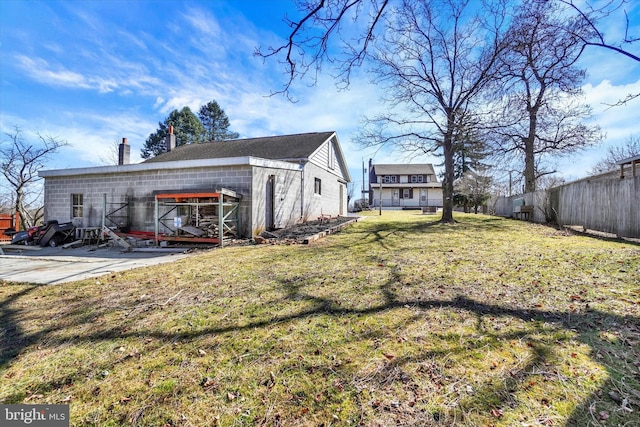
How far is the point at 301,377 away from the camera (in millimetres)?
2143

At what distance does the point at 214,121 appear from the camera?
3828cm

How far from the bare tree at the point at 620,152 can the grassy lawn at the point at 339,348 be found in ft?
92.6

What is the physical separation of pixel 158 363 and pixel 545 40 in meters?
7.20

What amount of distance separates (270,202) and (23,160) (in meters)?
18.8

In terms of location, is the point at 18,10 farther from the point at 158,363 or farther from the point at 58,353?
the point at 158,363

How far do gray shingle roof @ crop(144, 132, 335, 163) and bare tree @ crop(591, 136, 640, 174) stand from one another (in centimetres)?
2427

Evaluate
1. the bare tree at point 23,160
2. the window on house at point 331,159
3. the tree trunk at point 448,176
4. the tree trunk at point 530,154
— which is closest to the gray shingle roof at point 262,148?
the window on house at point 331,159

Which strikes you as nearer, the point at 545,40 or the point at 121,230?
the point at 545,40

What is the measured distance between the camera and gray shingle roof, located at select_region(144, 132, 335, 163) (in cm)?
1451

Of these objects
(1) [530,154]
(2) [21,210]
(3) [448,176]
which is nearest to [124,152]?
(2) [21,210]

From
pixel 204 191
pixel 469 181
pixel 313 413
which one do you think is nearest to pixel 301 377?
pixel 313 413

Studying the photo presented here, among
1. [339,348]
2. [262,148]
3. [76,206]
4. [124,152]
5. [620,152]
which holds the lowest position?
[339,348]

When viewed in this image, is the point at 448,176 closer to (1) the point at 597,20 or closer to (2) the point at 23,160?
(1) the point at 597,20

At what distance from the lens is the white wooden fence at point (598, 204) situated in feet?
24.6
